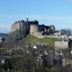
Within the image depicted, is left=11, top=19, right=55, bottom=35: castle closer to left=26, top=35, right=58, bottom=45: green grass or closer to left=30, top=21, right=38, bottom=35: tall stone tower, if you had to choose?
left=30, top=21, right=38, bottom=35: tall stone tower

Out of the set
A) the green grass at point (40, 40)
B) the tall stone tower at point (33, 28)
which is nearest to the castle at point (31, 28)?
the tall stone tower at point (33, 28)

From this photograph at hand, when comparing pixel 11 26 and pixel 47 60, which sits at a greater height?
pixel 11 26

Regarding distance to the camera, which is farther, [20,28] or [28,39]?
[20,28]

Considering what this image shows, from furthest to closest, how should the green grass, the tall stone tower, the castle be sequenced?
1. the castle
2. the tall stone tower
3. the green grass

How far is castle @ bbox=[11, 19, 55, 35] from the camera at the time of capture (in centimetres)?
4762

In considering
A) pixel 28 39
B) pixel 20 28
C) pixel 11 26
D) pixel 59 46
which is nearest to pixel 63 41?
pixel 59 46

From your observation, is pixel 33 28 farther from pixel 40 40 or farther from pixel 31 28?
pixel 40 40

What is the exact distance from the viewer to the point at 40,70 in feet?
72.6

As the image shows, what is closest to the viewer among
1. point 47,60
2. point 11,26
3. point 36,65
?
point 36,65

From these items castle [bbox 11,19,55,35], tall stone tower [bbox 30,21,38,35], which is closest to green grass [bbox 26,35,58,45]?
castle [bbox 11,19,55,35]

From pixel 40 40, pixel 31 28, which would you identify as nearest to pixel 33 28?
pixel 31 28

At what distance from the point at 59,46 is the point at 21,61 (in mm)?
16572

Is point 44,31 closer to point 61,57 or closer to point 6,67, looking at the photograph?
point 61,57

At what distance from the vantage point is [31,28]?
48.3 meters
